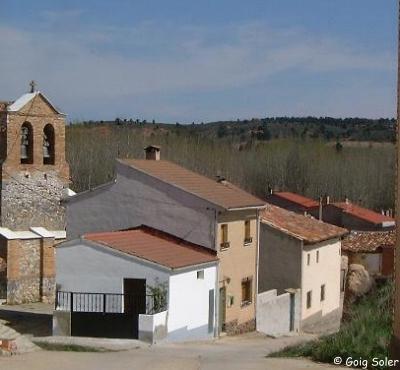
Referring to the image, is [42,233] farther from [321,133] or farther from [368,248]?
[321,133]

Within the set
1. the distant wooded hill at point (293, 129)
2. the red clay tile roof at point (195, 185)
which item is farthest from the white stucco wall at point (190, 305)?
the distant wooded hill at point (293, 129)

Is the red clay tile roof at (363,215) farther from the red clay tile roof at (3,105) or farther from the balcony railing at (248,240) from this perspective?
the red clay tile roof at (3,105)

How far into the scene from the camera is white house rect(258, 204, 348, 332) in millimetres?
29172

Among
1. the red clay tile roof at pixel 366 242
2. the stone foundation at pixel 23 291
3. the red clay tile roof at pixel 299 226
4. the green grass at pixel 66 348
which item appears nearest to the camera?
the green grass at pixel 66 348

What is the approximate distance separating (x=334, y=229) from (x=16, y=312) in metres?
14.7

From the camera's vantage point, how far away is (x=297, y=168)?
277ft

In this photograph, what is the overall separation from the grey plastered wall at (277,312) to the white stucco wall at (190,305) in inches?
121

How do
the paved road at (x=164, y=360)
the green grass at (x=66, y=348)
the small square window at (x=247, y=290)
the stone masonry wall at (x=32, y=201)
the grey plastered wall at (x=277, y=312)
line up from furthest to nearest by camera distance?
the stone masonry wall at (x=32, y=201)
the small square window at (x=247, y=290)
the grey plastered wall at (x=277, y=312)
the green grass at (x=66, y=348)
the paved road at (x=164, y=360)

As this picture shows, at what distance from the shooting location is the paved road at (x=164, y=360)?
14.7 metres

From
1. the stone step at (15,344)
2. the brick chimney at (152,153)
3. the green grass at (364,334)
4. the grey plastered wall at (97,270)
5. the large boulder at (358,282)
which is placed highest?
the brick chimney at (152,153)

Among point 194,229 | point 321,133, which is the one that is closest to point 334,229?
point 194,229

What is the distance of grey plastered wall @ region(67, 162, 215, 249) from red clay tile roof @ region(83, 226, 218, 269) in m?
0.30

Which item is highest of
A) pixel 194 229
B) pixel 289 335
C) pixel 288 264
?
pixel 194 229

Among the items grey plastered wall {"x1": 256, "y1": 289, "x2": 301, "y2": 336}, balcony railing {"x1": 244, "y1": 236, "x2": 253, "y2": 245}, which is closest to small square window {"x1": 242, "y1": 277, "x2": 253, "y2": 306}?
grey plastered wall {"x1": 256, "y1": 289, "x2": 301, "y2": 336}
